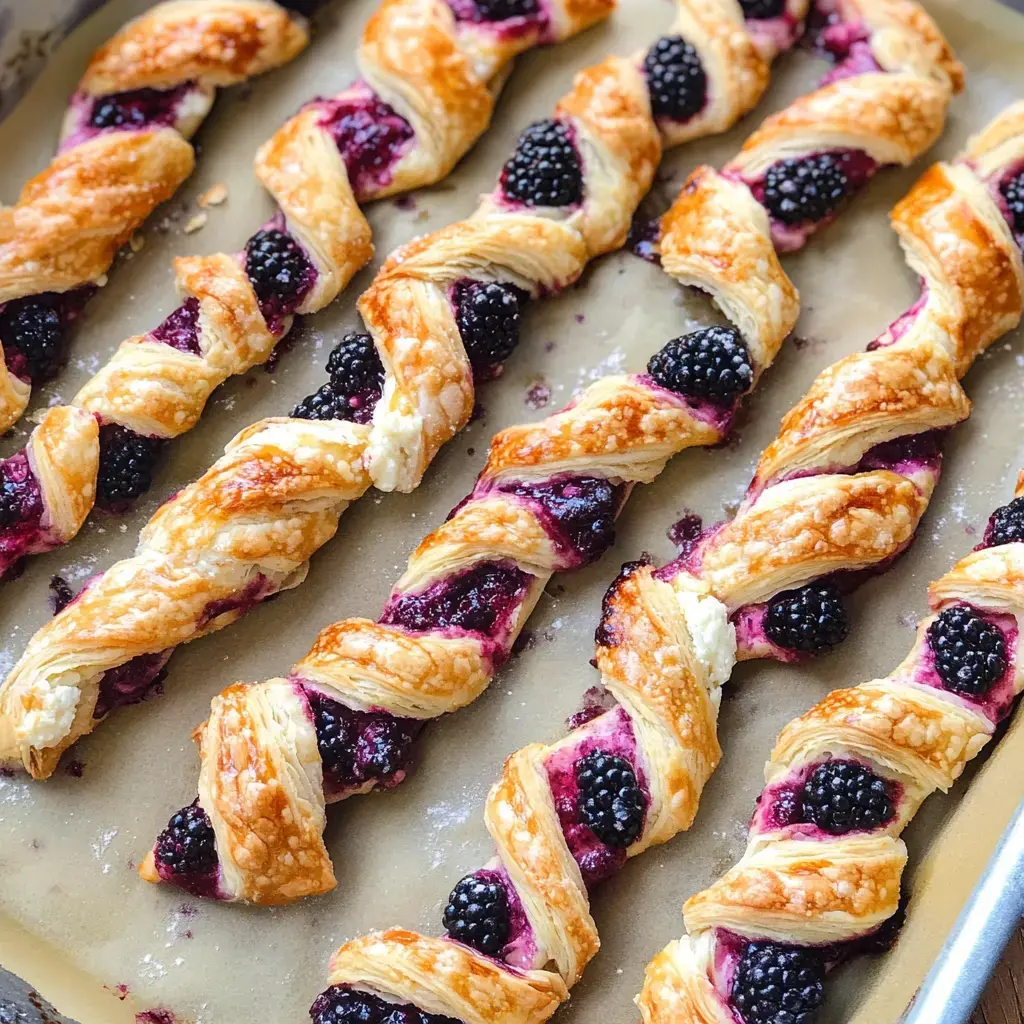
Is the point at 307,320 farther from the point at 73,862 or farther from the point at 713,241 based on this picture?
the point at 73,862

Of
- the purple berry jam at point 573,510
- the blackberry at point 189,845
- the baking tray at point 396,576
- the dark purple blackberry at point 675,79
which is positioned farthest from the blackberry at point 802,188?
the blackberry at point 189,845

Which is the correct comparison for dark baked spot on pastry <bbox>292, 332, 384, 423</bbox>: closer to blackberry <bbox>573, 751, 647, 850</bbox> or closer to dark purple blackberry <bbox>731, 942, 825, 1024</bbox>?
blackberry <bbox>573, 751, 647, 850</bbox>

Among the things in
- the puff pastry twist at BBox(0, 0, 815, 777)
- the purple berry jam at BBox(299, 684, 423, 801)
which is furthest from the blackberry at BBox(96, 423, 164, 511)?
the purple berry jam at BBox(299, 684, 423, 801)

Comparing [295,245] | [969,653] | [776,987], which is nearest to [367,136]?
[295,245]

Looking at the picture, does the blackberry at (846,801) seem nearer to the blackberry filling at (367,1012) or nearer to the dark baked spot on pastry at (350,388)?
the blackberry filling at (367,1012)

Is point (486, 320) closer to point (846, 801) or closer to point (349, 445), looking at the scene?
point (349, 445)

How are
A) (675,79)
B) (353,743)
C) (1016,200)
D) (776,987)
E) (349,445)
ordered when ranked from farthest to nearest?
(675,79)
(1016,200)
(349,445)
(353,743)
(776,987)

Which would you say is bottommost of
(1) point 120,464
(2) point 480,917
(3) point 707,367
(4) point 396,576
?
(2) point 480,917
